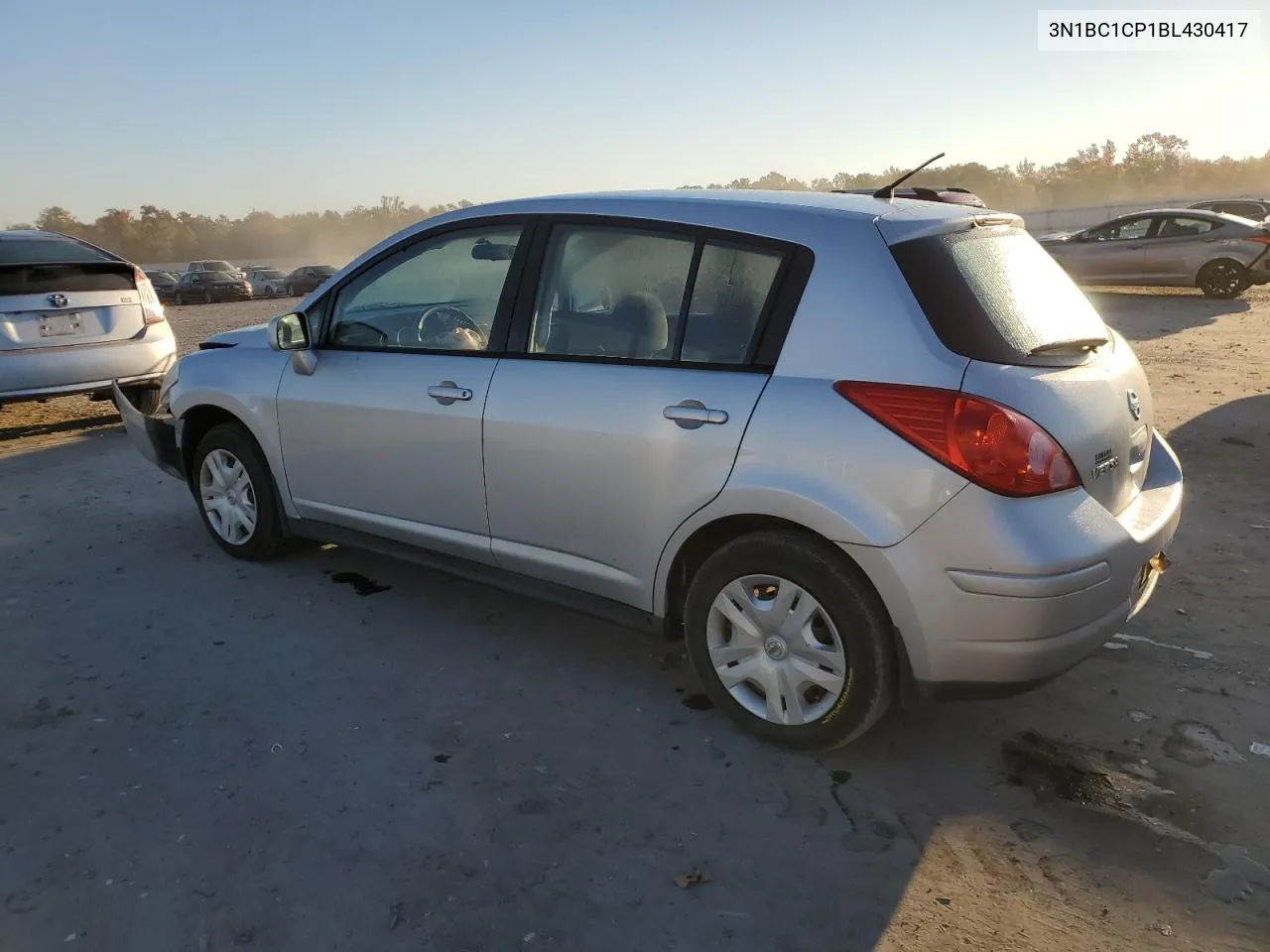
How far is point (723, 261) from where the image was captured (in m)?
3.18

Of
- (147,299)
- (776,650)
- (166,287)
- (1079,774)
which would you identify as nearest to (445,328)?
(776,650)

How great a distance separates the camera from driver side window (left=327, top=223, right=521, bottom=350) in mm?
3842

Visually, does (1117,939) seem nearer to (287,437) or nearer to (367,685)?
(367,685)

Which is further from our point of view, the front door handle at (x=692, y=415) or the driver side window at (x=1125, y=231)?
the driver side window at (x=1125, y=231)

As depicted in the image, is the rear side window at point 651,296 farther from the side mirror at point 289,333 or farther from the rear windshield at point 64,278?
the rear windshield at point 64,278

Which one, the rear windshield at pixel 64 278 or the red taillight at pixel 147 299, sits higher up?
the rear windshield at pixel 64 278

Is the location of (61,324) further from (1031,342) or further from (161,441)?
(1031,342)

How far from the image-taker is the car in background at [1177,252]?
1562cm

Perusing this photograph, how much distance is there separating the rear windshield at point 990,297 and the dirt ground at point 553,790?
1360 millimetres

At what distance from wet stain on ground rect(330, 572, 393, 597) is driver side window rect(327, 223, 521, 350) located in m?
1.18

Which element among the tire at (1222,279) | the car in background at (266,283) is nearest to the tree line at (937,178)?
the car in background at (266,283)

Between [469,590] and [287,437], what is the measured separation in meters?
1.13

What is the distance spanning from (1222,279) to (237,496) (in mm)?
16776

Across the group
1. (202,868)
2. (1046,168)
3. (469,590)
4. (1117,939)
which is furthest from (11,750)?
(1046,168)
